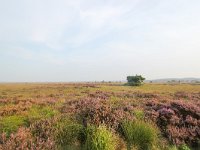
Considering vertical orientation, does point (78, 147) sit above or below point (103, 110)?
below

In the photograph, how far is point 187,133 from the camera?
1329 centimetres

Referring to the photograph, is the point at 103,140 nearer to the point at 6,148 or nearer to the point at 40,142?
the point at 40,142

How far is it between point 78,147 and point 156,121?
15.7ft

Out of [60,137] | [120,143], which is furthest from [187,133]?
[60,137]

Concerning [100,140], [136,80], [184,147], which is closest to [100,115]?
[100,140]

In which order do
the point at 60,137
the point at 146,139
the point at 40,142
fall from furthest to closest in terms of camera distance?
1. the point at 146,139
2. the point at 60,137
3. the point at 40,142

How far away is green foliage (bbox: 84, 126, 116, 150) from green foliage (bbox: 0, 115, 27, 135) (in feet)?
10.2

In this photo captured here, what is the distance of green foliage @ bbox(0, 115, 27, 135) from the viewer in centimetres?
1145

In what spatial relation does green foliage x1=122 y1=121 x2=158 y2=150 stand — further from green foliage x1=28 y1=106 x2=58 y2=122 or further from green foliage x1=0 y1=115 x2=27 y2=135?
green foliage x1=0 y1=115 x2=27 y2=135

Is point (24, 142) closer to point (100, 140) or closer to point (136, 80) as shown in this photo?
point (100, 140)

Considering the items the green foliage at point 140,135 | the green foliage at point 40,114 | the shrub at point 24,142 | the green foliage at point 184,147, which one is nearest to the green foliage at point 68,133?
the shrub at point 24,142

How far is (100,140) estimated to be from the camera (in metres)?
9.97

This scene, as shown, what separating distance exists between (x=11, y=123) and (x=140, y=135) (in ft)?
17.6

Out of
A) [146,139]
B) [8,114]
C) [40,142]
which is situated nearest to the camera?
[40,142]
